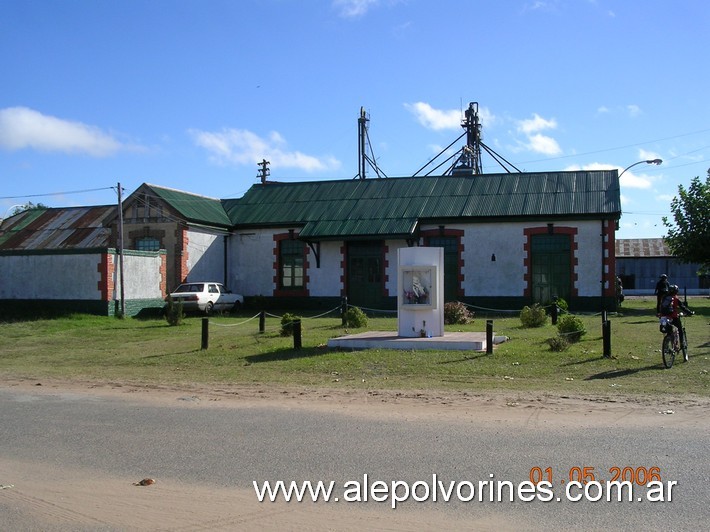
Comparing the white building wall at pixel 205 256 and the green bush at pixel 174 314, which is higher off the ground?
the white building wall at pixel 205 256

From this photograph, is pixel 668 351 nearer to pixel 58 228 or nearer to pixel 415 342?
pixel 415 342

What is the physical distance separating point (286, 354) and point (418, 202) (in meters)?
17.6

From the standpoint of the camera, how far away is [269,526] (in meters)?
5.50

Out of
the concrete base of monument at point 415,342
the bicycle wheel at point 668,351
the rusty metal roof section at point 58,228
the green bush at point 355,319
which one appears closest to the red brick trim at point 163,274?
the rusty metal roof section at point 58,228

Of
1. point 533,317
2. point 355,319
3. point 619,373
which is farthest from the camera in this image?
point 355,319

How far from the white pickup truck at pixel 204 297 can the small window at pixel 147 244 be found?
2.89m

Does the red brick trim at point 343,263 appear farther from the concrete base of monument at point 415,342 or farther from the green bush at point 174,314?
the concrete base of monument at point 415,342

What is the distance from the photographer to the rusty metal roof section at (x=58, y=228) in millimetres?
34500

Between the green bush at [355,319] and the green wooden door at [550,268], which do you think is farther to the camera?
the green wooden door at [550,268]

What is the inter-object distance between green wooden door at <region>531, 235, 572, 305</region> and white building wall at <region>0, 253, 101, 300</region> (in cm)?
1766

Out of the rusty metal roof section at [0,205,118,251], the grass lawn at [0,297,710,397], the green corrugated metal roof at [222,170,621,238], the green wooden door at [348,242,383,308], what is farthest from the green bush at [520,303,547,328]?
the rusty metal roof section at [0,205,118,251]

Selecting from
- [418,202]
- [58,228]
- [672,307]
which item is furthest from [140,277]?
[672,307]

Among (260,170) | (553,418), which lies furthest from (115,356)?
(260,170)

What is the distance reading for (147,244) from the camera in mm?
32344
